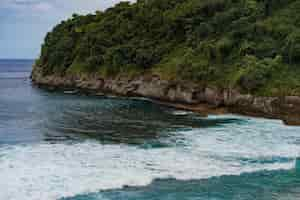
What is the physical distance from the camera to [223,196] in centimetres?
1838

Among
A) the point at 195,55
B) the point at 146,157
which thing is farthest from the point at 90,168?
the point at 195,55

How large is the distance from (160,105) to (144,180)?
92.6 ft

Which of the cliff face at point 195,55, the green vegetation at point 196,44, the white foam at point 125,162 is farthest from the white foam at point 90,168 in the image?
the green vegetation at point 196,44

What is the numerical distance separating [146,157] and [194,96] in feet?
79.9

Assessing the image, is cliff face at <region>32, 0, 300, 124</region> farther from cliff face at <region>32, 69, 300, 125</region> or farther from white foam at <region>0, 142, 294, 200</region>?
white foam at <region>0, 142, 294, 200</region>

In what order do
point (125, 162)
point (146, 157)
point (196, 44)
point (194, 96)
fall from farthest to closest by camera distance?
point (196, 44)
point (194, 96)
point (146, 157)
point (125, 162)

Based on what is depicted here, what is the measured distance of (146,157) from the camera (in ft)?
81.7

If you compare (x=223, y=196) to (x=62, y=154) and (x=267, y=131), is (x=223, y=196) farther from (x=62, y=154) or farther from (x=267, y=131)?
(x=267, y=131)

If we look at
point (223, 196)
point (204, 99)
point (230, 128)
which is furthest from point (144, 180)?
point (204, 99)

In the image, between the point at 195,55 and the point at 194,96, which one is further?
the point at 195,55

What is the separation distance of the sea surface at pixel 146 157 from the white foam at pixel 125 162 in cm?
5

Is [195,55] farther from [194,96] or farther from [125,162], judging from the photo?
[125,162]

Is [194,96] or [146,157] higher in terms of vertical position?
[194,96]

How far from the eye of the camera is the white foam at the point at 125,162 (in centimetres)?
1978
